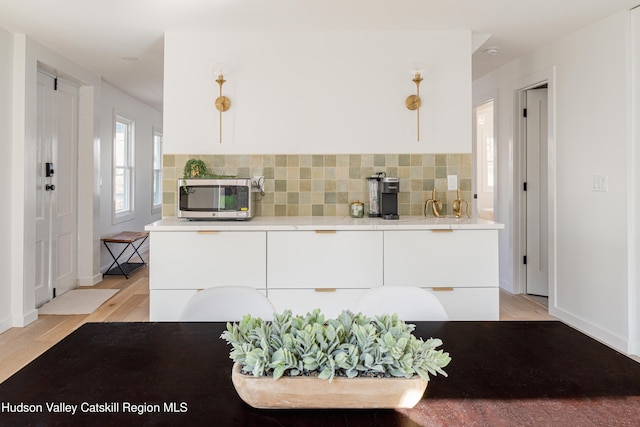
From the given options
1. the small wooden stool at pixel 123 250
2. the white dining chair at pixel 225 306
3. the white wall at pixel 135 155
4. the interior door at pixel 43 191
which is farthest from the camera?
the white wall at pixel 135 155

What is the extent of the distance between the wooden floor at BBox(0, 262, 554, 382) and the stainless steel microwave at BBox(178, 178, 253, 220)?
1188 mm

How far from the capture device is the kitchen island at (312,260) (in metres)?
2.73

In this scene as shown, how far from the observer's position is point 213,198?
119 inches

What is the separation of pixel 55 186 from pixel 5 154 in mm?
854

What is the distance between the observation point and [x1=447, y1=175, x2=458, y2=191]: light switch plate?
11.3 ft

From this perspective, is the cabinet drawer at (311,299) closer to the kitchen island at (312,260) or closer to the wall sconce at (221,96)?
the kitchen island at (312,260)

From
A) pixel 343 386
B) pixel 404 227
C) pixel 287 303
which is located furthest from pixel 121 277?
pixel 343 386

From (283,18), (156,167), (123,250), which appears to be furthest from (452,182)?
(156,167)

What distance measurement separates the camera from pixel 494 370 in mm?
1017

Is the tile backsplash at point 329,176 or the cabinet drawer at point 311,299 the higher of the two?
the tile backsplash at point 329,176

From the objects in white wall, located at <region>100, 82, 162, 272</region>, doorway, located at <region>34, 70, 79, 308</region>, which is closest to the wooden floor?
doorway, located at <region>34, 70, 79, 308</region>

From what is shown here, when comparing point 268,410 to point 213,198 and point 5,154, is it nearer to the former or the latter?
point 213,198

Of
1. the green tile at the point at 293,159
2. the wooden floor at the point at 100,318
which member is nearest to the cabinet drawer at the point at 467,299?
the wooden floor at the point at 100,318

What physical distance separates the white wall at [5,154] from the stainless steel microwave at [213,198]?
1536 millimetres
